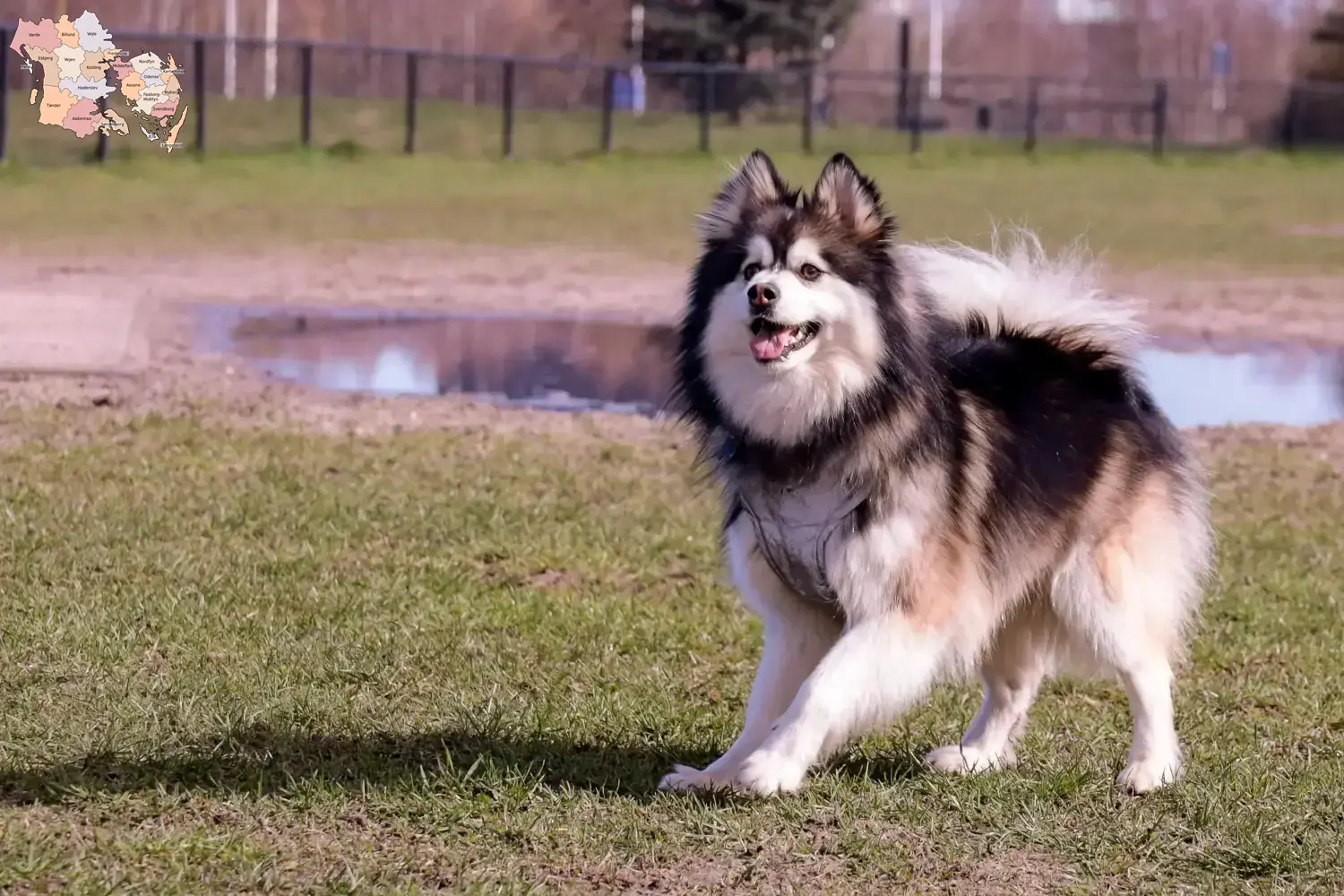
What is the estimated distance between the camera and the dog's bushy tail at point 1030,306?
4.77 metres

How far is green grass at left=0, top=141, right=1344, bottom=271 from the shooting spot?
18.2 metres

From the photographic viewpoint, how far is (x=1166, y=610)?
468cm

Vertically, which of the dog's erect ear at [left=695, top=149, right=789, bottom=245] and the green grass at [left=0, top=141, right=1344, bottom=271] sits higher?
the green grass at [left=0, top=141, right=1344, bottom=271]

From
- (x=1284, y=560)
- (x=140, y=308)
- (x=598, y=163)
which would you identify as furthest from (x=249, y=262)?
(x=598, y=163)

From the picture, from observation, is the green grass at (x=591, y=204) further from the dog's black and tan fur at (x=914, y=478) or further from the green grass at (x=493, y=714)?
the dog's black and tan fur at (x=914, y=478)

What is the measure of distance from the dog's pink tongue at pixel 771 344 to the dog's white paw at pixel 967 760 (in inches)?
52.0

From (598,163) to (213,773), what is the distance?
86.7ft

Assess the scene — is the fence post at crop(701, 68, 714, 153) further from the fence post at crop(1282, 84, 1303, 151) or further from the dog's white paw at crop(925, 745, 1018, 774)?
the dog's white paw at crop(925, 745, 1018, 774)

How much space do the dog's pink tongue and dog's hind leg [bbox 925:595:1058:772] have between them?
1.14m

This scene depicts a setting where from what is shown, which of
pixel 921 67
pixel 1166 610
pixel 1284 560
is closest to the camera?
pixel 1166 610

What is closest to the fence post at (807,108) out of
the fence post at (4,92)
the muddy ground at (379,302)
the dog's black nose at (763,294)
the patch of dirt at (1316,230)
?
the patch of dirt at (1316,230)

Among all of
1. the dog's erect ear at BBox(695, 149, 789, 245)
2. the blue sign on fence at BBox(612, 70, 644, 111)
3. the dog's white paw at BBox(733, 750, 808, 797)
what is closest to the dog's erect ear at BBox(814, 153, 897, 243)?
the dog's erect ear at BBox(695, 149, 789, 245)

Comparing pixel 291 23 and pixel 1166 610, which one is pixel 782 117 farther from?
pixel 1166 610

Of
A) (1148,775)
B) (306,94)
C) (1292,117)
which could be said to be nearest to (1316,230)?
(306,94)
